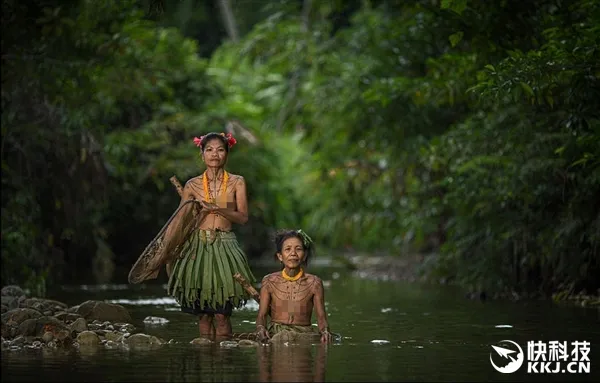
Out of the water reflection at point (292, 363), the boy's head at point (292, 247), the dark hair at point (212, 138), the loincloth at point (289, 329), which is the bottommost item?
the water reflection at point (292, 363)

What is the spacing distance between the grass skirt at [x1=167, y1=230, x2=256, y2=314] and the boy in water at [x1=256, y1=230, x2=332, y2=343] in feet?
1.12

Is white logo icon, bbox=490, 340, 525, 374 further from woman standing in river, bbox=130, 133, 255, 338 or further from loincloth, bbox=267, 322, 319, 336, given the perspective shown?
woman standing in river, bbox=130, 133, 255, 338

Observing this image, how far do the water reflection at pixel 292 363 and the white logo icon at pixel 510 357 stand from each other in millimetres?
1309

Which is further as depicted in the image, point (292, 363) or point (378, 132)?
point (378, 132)

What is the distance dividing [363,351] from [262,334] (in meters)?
0.98

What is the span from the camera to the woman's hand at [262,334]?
11.2m

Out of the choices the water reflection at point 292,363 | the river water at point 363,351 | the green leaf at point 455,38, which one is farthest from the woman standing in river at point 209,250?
the green leaf at point 455,38

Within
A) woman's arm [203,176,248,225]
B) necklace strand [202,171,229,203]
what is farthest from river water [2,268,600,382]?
necklace strand [202,171,229,203]

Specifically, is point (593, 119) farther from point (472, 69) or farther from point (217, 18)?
point (217, 18)

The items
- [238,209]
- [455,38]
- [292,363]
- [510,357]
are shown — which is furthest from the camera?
[455,38]

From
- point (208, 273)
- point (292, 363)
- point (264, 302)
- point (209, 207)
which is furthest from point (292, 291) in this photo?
point (292, 363)

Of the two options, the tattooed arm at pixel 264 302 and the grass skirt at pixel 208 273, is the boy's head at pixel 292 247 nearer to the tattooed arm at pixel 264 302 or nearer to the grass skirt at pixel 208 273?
the tattooed arm at pixel 264 302

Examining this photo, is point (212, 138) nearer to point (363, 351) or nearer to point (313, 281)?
point (313, 281)

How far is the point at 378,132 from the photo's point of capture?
23203 millimetres
